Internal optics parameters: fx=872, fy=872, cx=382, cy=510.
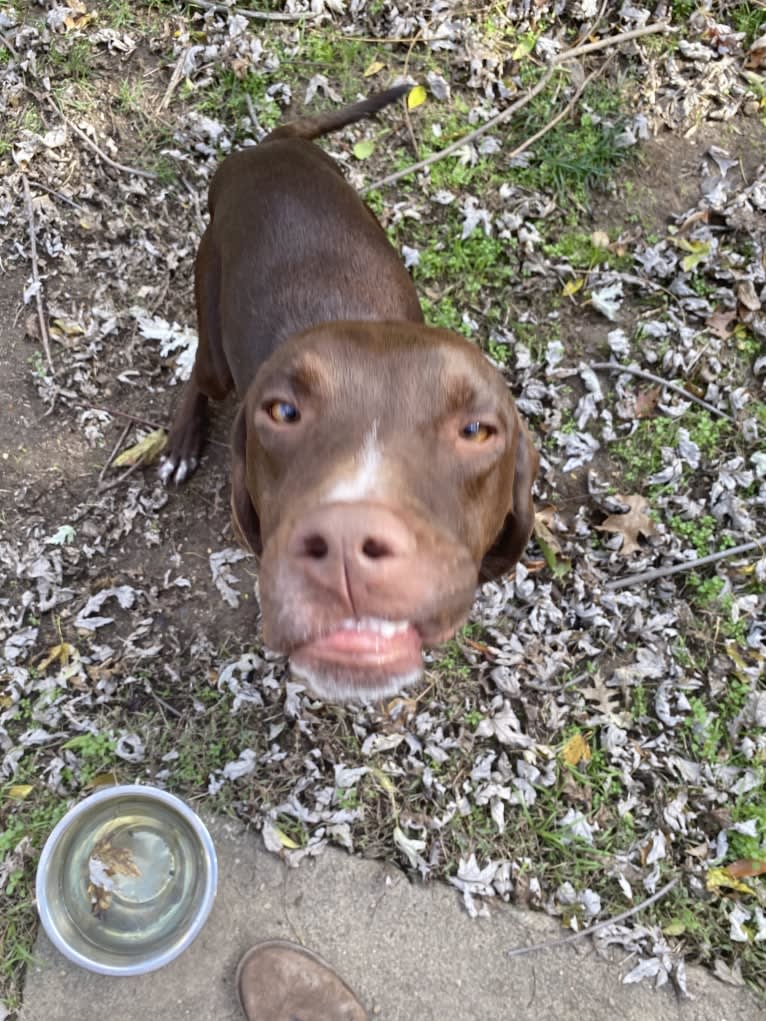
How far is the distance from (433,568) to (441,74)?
4.10m

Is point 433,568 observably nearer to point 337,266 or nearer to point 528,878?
point 337,266

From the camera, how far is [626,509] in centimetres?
474

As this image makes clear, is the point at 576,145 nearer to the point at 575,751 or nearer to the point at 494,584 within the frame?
the point at 494,584

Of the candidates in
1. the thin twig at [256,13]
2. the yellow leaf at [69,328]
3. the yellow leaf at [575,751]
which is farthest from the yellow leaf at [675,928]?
the thin twig at [256,13]

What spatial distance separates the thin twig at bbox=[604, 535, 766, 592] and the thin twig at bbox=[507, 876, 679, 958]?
149 centimetres

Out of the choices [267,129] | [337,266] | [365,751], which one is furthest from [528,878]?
[267,129]

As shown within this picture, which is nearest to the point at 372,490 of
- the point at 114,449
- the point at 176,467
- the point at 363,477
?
the point at 363,477

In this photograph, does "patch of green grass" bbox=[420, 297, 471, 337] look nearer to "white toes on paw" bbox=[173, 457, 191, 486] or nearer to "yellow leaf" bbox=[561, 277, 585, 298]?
"yellow leaf" bbox=[561, 277, 585, 298]

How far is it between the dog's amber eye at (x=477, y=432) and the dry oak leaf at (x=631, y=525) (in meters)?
2.09

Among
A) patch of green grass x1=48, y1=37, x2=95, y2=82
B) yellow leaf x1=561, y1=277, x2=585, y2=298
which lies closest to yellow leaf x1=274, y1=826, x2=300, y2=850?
yellow leaf x1=561, y1=277, x2=585, y2=298

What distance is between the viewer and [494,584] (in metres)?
4.57

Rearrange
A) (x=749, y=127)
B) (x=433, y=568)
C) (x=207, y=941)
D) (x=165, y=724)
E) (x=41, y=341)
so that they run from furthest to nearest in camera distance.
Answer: (x=749, y=127), (x=41, y=341), (x=165, y=724), (x=207, y=941), (x=433, y=568)

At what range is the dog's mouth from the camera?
242 cm

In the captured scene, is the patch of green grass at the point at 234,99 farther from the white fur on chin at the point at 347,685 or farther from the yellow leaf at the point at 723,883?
the yellow leaf at the point at 723,883
